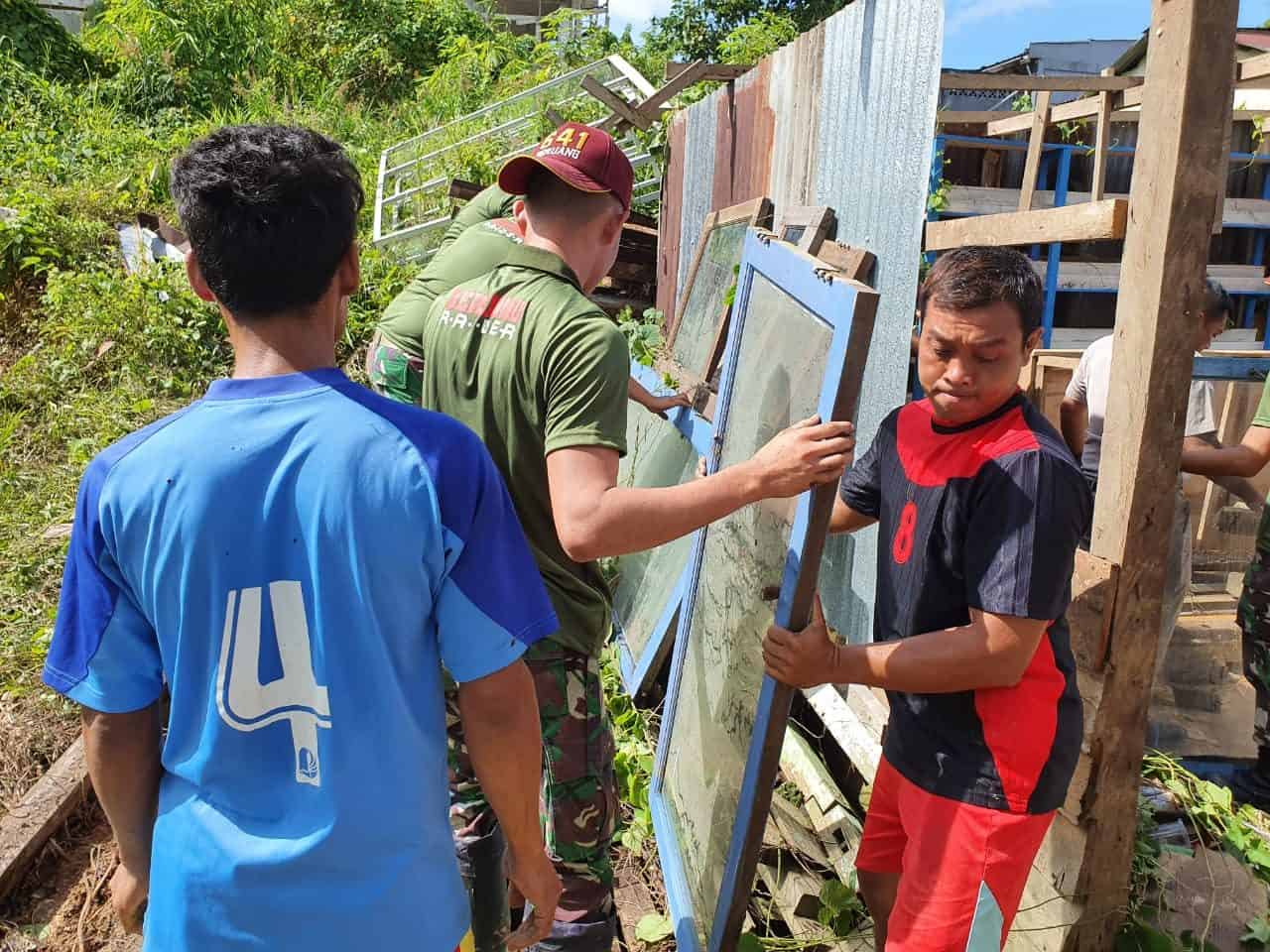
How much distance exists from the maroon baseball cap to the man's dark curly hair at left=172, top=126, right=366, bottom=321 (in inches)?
33.9

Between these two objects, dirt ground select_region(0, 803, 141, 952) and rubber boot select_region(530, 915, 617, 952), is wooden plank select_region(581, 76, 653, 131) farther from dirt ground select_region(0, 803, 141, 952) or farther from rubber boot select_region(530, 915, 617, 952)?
rubber boot select_region(530, 915, 617, 952)

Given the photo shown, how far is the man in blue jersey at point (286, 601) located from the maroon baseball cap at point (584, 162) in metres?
0.81

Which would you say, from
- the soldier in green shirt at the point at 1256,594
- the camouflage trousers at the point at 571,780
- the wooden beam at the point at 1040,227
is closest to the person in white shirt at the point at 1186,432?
the soldier in green shirt at the point at 1256,594

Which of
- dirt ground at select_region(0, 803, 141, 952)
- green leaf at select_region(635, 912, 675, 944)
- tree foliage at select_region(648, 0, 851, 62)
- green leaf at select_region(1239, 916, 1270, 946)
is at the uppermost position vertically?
tree foliage at select_region(648, 0, 851, 62)

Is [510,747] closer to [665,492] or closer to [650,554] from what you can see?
[665,492]

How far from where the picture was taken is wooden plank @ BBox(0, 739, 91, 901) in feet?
11.0

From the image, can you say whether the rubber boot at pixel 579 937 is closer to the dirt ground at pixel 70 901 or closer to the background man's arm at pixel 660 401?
the dirt ground at pixel 70 901

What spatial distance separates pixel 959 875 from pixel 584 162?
1711 mm

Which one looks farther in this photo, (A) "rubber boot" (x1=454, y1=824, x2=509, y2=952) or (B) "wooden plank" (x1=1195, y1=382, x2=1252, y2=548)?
(B) "wooden plank" (x1=1195, y1=382, x2=1252, y2=548)

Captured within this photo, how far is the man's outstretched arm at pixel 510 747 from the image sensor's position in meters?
1.43

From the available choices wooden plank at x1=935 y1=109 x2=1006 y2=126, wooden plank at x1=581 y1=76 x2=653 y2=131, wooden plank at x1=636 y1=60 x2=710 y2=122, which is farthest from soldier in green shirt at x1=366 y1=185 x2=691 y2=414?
wooden plank at x1=581 y1=76 x2=653 y2=131

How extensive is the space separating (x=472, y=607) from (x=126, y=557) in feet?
1.58

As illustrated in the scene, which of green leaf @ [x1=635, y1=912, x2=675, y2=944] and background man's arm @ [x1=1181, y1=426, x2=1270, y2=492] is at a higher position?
background man's arm @ [x1=1181, y1=426, x2=1270, y2=492]

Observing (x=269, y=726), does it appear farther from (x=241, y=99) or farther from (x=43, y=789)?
(x=241, y=99)
